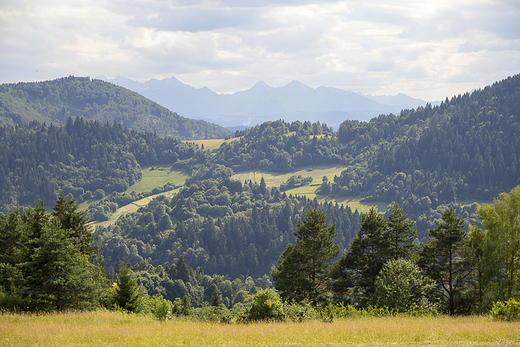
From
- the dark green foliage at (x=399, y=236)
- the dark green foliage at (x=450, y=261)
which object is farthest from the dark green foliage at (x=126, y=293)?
the dark green foliage at (x=450, y=261)

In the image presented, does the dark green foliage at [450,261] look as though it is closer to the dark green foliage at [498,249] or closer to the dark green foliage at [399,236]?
the dark green foliage at [498,249]

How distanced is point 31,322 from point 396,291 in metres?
26.7

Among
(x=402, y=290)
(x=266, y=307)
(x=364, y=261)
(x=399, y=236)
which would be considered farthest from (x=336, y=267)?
(x=266, y=307)

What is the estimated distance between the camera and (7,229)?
37312 mm

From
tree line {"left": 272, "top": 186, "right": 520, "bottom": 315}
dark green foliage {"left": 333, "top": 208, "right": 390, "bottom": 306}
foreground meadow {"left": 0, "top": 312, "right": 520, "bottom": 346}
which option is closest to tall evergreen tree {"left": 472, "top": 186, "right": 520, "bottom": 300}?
tree line {"left": 272, "top": 186, "right": 520, "bottom": 315}

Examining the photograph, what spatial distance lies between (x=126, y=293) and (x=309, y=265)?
23905mm

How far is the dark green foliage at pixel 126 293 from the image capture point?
30641 mm

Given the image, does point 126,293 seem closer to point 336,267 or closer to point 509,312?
point 336,267

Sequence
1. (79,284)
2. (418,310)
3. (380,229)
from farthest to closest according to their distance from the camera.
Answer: (380,229), (418,310), (79,284)

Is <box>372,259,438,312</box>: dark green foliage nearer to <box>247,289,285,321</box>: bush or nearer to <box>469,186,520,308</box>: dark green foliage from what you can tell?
<box>469,186,520,308</box>: dark green foliage

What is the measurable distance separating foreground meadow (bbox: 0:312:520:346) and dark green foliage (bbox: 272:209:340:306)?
24651 millimetres

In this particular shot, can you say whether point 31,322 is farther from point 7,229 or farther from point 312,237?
point 312,237

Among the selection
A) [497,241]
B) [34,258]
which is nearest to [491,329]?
[497,241]

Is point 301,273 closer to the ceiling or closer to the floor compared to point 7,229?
closer to the floor
